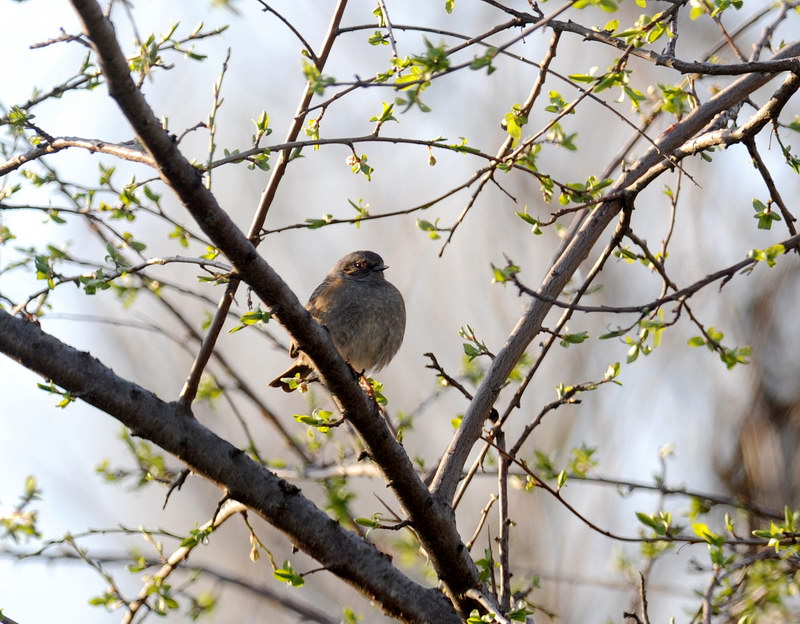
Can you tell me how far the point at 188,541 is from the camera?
3389 millimetres

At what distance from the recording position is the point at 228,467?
337 centimetres

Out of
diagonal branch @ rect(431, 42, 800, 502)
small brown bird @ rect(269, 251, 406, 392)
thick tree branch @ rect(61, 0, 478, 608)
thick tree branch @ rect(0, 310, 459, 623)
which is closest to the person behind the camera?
thick tree branch @ rect(61, 0, 478, 608)

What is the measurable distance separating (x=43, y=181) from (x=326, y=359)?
5.03ft

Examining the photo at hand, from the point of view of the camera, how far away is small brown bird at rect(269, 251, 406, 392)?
5.98m

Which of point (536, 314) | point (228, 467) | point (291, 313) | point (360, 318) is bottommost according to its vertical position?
point (228, 467)

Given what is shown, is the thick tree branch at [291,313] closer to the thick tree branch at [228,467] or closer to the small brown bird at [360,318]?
the thick tree branch at [228,467]

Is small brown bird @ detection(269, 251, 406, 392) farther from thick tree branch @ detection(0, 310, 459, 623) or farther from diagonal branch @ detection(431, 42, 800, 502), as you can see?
thick tree branch @ detection(0, 310, 459, 623)

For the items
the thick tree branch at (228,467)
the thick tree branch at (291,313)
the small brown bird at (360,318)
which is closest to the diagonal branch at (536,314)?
the thick tree branch at (291,313)

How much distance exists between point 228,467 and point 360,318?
2707mm

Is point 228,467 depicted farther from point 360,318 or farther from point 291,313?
point 360,318

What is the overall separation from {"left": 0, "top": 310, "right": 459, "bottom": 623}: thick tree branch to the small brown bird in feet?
7.69

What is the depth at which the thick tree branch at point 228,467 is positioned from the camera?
3158 mm

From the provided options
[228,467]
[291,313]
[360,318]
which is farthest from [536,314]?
[360,318]

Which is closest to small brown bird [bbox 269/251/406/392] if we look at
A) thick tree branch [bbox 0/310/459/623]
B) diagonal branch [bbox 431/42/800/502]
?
diagonal branch [bbox 431/42/800/502]
